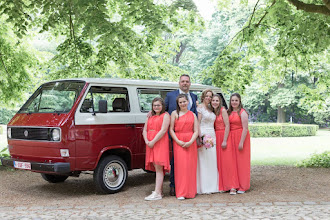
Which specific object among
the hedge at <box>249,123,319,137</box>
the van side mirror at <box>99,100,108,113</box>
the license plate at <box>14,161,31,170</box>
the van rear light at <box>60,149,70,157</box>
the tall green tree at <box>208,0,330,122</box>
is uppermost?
the tall green tree at <box>208,0,330,122</box>

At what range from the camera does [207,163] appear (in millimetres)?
8461

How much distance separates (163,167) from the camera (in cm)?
816

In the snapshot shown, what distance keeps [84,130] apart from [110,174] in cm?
117

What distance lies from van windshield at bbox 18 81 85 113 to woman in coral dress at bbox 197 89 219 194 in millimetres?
2496

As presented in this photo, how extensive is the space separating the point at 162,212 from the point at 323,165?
7926mm

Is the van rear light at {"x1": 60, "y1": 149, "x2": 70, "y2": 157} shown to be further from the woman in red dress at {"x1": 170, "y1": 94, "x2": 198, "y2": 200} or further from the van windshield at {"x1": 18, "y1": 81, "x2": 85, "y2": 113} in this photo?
the woman in red dress at {"x1": 170, "y1": 94, "x2": 198, "y2": 200}

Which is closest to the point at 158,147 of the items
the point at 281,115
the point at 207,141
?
the point at 207,141

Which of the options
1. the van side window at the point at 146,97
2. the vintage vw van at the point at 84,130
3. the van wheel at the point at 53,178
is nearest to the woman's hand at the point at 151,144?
the vintage vw van at the point at 84,130

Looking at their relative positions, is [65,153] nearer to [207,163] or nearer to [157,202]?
[157,202]

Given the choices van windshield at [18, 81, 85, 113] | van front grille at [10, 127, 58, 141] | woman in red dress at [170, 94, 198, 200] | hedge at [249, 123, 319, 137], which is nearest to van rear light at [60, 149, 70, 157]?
van front grille at [10, 127, 58, 141]

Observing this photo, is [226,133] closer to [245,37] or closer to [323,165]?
[323,165]

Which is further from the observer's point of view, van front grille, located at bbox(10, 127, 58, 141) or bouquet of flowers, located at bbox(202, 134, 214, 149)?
bouquet of flowers, located at bbox(202, 134, 214, 149)

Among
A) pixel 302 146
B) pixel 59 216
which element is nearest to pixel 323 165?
pixel 59 216

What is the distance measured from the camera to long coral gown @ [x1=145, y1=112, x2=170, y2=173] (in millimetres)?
7957
